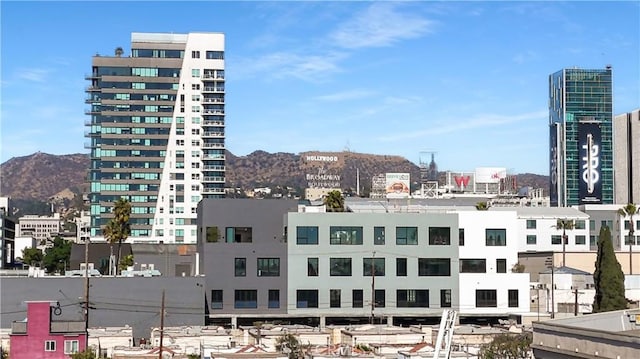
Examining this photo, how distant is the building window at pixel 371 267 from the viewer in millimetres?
92500

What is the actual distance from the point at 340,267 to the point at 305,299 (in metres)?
4.38

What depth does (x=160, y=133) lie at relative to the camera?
7726 inches

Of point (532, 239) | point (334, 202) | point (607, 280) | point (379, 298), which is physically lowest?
point (379, 298)

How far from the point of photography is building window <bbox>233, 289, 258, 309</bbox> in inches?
3615

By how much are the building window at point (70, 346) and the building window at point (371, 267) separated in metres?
31.3

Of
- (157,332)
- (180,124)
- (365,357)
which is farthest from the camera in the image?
(180,124)

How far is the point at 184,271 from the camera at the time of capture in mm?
109000

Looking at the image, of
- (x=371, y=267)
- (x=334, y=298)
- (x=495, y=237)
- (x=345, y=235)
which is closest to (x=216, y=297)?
(x=334, y=298)

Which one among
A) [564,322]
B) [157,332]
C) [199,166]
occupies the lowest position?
[157,332]

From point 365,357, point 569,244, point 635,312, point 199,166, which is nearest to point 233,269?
point 365,357

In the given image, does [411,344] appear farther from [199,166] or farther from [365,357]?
[199,166]

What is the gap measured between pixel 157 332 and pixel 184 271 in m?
32.1

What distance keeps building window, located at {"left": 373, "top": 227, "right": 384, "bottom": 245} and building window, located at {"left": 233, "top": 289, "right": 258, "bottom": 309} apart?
39.6 ft

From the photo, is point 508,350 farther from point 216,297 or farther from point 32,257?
point 32,257
